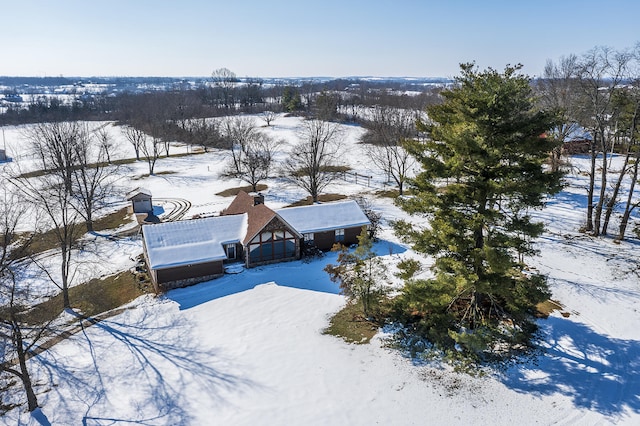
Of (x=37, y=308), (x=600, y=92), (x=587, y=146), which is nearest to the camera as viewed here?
(x=37, y=308)

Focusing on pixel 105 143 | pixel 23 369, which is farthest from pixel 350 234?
pixel 105 143

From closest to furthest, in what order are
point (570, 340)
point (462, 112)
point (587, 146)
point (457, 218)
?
point (462, 112) → point (457, 218) → point (570, 340) → point (587, 146)

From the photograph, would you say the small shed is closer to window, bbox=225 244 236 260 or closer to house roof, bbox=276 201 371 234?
window, bbox=225 244 236 260

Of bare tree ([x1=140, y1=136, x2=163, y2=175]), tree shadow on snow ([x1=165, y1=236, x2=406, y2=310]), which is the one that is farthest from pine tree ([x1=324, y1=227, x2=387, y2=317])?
bare tree ([x1=140, y1=136, x2=163, y2=175])

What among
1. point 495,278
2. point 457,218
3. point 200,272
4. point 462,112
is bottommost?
point 200,272

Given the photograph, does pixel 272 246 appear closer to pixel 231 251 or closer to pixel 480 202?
pixel 231 251

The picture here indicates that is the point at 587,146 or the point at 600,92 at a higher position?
the point at 600,92

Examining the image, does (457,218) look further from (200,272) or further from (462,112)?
(200,272)

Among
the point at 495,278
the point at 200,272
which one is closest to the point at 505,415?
the point at 495,278

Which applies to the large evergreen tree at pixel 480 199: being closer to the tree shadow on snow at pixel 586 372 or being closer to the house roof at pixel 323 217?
the tree shadow on snow at pixel 586 372
